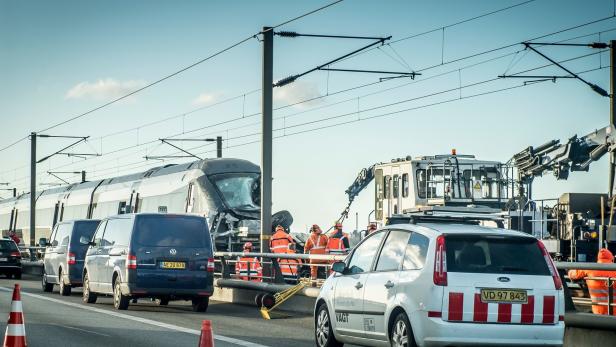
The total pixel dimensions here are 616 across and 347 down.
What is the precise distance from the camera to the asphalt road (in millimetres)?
15852

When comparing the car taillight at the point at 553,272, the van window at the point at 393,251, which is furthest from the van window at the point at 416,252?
the car taillight at the point at 553,272

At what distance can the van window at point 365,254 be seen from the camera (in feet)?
43.9

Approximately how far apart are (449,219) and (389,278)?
1143 mm

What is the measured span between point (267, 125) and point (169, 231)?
420 centimetres

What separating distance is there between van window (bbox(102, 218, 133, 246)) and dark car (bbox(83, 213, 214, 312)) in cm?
2

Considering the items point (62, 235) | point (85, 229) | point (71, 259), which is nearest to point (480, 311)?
point (71, 259)

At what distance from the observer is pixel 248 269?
26609 millimetres

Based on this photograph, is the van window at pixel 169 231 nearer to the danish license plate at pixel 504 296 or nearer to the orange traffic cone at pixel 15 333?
the orange traffic cone at pixel 15 333

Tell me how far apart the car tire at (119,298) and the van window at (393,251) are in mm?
10755

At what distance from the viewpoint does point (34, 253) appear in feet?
166

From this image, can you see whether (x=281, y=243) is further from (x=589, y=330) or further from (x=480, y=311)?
(x=480, y=311)

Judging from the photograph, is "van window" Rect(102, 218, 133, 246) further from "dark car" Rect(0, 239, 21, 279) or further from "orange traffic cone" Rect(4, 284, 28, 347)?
"dark car" Rect(0, 239, 21, 279)

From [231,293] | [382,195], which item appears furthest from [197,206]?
A: [231,293]

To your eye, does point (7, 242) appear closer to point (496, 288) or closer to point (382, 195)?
point (382, 195)
